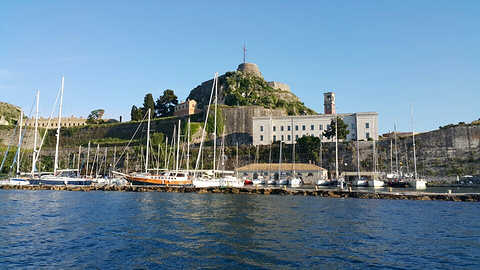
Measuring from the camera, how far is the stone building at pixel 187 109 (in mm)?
85812

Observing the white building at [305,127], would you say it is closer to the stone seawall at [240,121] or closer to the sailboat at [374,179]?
the stone seawall at [240,121]

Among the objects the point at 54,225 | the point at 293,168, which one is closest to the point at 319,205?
the point at 54,225

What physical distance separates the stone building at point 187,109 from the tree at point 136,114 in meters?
9.53

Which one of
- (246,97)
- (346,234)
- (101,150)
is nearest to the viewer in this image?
(346,234)

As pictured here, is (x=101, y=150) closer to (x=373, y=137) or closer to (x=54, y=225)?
(x=373, y=137)

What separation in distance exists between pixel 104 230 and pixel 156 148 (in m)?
53.3

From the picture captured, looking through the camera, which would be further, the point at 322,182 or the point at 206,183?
the point at 322,182

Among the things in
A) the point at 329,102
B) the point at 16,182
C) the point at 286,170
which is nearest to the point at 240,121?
the point at 286,170

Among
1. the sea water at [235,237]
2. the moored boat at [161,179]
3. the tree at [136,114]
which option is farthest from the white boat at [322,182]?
the tree at [136,114]

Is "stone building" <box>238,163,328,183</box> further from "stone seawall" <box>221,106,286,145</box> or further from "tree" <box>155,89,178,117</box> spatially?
"tree" <box>155,89,178,117</box>

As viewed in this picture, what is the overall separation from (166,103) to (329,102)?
4363 cm

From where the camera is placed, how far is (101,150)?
79438 millimetres

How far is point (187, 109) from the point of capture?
86.7m

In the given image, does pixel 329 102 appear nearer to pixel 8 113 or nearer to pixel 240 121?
pixel 240 121
